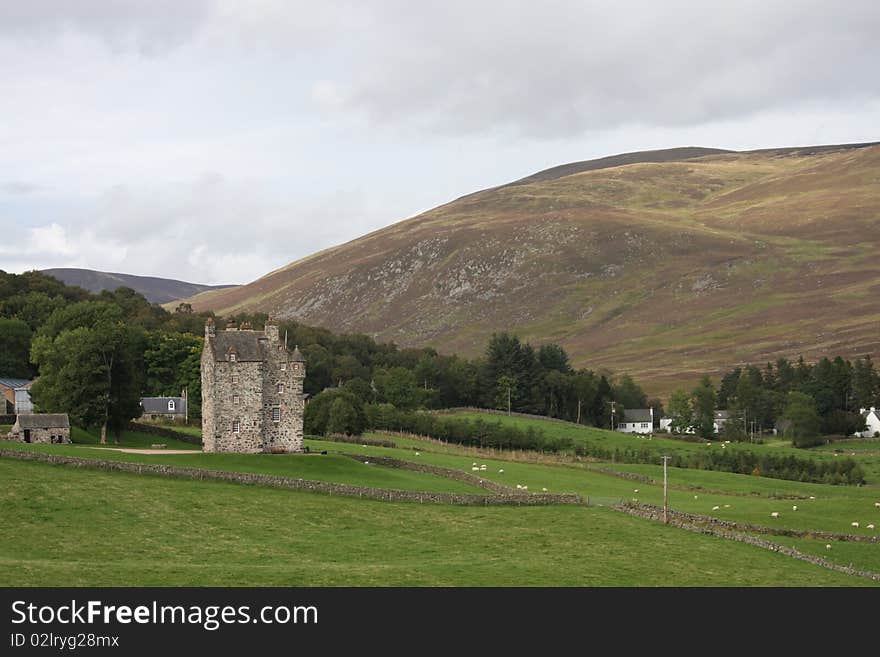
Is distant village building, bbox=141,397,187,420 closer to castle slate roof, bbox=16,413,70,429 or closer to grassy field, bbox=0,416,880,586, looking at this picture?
castle slate roof, bbox=16,413,70,429

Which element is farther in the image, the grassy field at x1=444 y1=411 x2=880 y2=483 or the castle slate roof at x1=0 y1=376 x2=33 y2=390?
the grassy field at x1=444 y1=411 x2=880 y2=483

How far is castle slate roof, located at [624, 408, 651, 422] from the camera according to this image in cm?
17062

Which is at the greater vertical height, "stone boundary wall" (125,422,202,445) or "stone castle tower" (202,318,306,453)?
"stone castle tower" (202,318,306,453)

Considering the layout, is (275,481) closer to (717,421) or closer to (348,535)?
(348,535)

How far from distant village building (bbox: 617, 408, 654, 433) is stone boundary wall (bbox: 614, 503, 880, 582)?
338 feet


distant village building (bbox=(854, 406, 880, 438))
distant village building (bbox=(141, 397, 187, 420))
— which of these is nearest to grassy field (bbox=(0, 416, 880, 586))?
distant village building (bbox=(141, 397, 187, 420))

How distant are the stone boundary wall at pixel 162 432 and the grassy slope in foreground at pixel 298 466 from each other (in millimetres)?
13238

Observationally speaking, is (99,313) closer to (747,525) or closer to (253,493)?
(253,493)

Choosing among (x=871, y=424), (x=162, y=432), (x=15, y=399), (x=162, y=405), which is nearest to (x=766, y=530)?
(x=162, y=432)

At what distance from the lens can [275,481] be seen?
66312 mm

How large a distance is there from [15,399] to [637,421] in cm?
10037
